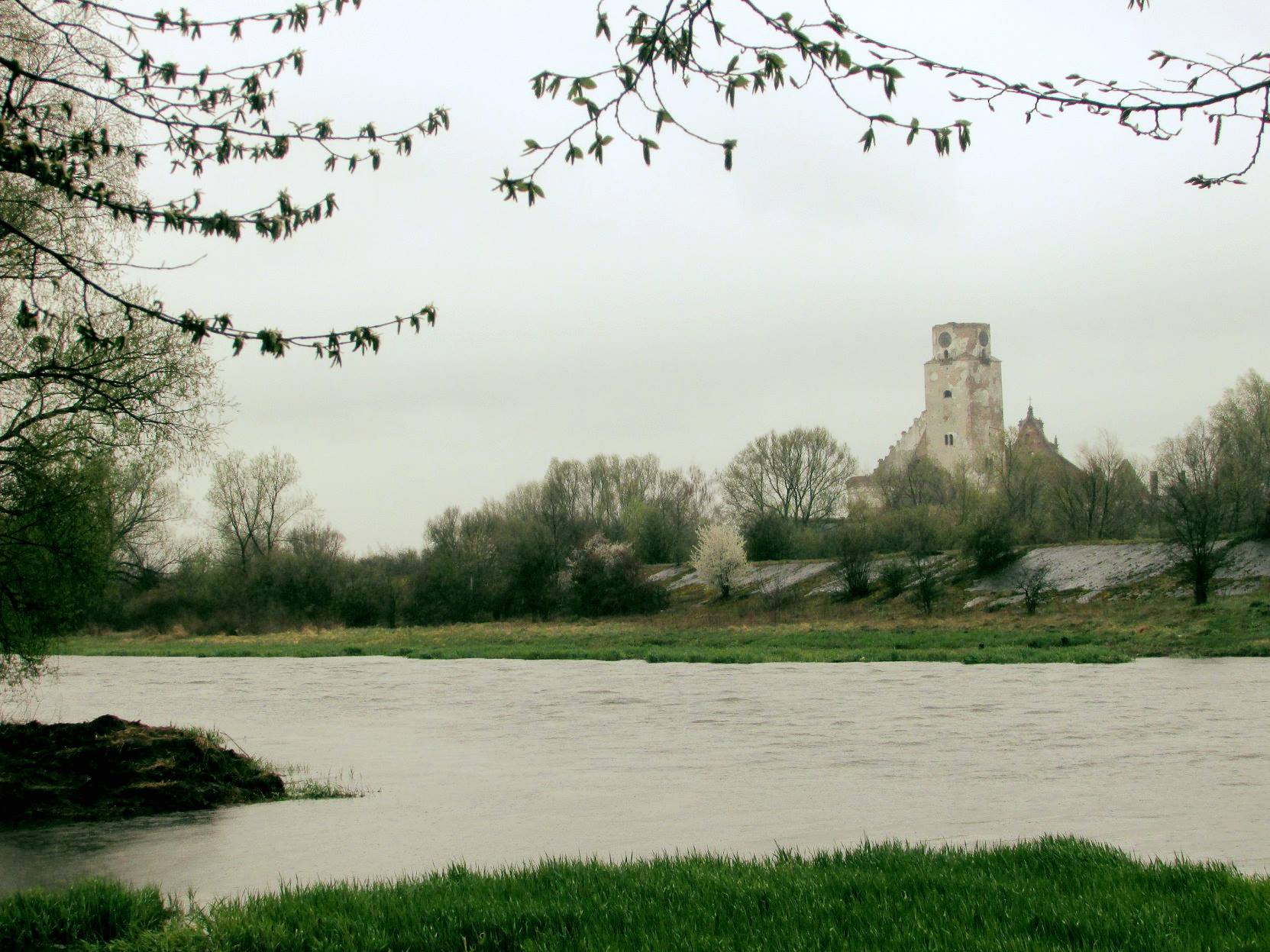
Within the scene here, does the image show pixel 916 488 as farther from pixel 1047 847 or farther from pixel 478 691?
pixel 1047 847

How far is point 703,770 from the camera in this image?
14477 millimetres

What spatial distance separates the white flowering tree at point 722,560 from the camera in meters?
72.6

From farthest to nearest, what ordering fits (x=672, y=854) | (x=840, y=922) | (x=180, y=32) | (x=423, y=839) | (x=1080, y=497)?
(x=1080, y=497)
(x=423, y=839)
(x=672, y=854)
(x=180, y=32)
(x=840, y=922)

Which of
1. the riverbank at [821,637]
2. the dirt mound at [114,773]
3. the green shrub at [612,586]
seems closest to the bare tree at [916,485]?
the green shrub at [612,586]

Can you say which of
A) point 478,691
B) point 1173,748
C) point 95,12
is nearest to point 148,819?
point 95,12

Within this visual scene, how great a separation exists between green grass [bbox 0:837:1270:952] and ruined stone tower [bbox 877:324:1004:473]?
10649 centimetres

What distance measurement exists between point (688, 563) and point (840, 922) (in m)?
74.8

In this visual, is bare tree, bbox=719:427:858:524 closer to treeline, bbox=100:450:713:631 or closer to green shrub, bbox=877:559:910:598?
treeline, bbox=100:450:713:631

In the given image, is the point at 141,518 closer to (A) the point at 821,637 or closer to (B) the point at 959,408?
(A) the point at 821,637

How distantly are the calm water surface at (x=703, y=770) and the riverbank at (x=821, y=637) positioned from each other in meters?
5.71

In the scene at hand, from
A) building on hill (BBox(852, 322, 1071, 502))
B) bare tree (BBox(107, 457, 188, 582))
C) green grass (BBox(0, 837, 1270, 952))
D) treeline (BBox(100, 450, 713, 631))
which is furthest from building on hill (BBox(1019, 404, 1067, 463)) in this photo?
green grass (BBox(0, 837, 1270, 952))

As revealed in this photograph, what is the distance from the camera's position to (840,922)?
640cm

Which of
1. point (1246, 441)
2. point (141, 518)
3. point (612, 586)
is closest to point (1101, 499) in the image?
point (1246, 441)

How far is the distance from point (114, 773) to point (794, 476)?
8987 centimetres
